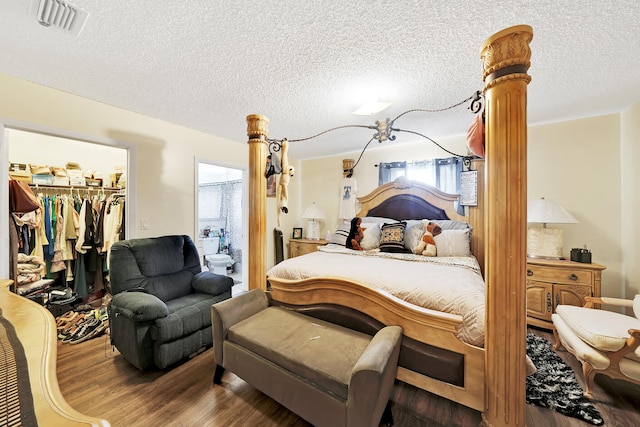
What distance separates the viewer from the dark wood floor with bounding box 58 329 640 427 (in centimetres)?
148

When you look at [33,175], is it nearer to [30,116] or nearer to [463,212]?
[30,116]

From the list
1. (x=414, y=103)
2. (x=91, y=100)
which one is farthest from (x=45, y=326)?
(x=414, y=103)

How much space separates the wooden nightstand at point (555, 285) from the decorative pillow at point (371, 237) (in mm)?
1586

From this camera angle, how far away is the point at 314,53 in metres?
1.66

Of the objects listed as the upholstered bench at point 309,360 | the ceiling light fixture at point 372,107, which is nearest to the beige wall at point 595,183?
the ceiling light fixture at point 372,107

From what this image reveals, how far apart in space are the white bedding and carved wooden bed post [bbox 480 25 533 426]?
235mm

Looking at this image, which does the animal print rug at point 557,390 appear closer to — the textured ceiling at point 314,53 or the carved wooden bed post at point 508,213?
the carved wooden bed post at point 508,213

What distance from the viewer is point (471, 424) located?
147 centimetres

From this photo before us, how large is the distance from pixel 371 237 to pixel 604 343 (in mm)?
1962

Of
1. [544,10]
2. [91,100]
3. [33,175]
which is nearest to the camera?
[544,10]

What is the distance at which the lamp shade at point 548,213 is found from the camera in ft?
8.16

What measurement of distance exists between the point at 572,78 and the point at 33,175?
5.77 metres

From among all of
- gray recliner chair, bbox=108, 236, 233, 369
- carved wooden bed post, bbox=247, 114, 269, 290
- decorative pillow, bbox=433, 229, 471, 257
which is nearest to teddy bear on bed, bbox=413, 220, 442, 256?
decorative pillow, bbox=433, 229, 471, 257

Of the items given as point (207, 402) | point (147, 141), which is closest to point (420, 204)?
point (207, 402)
